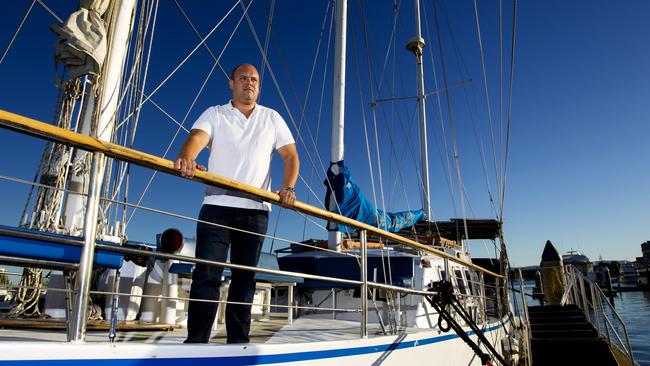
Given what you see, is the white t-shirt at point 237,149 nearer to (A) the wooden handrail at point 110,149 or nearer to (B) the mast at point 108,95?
(A) the wooden handrail at point 110,149

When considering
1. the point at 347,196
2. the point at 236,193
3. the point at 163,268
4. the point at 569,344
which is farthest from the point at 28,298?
the point at 569,344

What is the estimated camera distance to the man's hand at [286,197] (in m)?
2.47

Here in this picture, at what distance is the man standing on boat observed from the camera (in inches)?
90.2

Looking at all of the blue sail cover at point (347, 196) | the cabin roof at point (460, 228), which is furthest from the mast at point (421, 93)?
the blue sail cover at point (347, 196)

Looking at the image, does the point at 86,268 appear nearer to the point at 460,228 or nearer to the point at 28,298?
the point at 28,298

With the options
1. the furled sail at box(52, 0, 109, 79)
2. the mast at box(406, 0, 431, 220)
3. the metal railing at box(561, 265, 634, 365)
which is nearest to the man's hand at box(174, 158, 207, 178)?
the furled sail at box(52, 0, 109, 79)

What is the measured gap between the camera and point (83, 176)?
158 inches

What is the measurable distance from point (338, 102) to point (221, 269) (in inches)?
227

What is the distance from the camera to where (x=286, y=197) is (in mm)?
2486

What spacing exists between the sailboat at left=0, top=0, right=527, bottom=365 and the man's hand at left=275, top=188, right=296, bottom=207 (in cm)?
8

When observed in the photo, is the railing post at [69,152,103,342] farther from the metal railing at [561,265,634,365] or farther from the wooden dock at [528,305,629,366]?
the wooden dock at [528,305,629,366]

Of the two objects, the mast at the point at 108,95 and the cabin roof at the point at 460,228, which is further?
the cabin roof at the point at 460,228

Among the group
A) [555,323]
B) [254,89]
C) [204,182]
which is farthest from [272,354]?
[555,323]

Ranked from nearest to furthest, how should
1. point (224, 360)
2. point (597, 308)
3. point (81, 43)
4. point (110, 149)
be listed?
point (110, 149) → point (224, 360) → point (81, 43) → point (597, 308)
